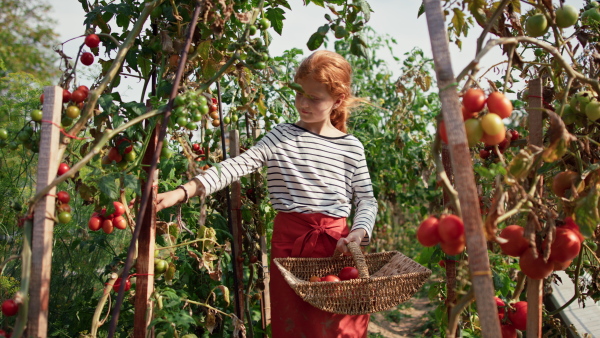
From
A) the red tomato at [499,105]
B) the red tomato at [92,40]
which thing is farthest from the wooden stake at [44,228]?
the red tomato at [499,105]

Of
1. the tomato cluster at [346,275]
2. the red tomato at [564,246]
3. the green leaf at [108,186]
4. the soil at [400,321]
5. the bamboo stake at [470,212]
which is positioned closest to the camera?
the bamboo stake at [470,212]

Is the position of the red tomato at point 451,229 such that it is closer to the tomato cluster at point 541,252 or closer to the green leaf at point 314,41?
the tomato cluster at point 541,252

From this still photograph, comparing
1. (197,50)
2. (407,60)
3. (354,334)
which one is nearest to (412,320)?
(407,60)

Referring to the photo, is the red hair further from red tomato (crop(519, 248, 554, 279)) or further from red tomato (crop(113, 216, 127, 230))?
red tomato (crop(519, 248, 554, 279))

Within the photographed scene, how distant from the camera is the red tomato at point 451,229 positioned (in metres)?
1.03

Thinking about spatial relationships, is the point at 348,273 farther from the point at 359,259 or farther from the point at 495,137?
the point at 495,137

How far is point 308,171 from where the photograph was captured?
199 cm

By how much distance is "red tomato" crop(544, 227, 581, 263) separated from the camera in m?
1.13

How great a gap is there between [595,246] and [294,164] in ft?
3.52

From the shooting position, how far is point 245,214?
2.47 m

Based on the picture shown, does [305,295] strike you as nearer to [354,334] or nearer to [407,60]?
[354,334]

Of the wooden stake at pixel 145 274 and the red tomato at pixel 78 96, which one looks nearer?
the red tomato at pixel 78 96

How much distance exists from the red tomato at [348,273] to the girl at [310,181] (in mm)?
65

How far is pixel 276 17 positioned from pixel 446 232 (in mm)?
1119
